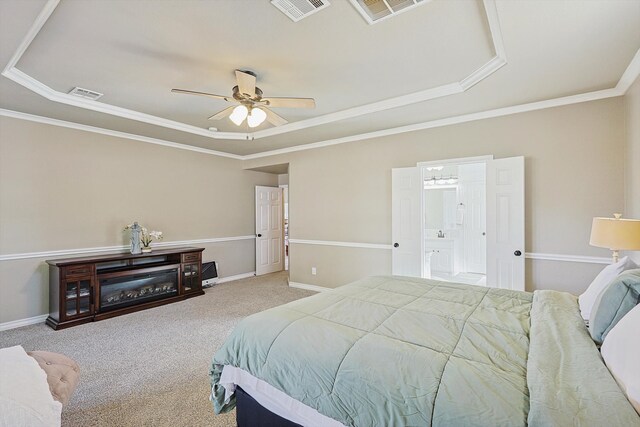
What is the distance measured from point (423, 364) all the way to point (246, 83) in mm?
2562

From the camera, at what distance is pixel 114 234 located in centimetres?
461

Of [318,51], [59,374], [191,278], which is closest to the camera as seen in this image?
[59,374]

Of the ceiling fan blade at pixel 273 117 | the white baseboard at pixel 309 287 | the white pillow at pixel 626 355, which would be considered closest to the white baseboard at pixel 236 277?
the white baseboard at pixel 309 287

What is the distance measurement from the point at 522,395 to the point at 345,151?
4356 mm

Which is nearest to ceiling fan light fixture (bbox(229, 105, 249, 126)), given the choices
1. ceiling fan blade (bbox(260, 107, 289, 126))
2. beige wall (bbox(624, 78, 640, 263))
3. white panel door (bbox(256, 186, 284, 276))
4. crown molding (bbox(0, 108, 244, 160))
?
ceiling fan blade (bbox(260, 107, 289, 126))

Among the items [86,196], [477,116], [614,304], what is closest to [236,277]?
[86,196]

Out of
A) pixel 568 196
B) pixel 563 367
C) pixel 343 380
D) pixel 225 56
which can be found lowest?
pixel 343 380

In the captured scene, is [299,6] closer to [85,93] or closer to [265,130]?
[85,93]

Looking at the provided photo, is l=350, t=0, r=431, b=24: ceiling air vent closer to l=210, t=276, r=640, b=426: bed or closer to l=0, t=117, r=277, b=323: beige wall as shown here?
l=210, t=276, r=640, b=426: bed

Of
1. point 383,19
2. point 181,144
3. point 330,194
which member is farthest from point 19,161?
point 383,19

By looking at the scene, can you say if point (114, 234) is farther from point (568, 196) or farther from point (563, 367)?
point (568, 196)

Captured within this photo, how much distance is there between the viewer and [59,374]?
70.3 inches

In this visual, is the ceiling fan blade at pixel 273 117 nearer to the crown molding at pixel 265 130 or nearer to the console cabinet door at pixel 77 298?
the crown molding at pixel 265 130

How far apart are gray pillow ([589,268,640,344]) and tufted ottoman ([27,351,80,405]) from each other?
9.10 feet
